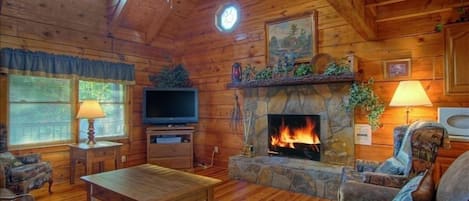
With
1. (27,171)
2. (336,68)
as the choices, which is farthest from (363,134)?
(27,171)

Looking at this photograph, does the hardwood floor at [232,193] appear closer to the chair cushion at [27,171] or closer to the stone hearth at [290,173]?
the stone hearth at [290,173]

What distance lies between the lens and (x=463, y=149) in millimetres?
3049

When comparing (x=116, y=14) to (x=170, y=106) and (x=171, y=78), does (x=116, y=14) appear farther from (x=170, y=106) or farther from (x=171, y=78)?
(x=170, y=106)

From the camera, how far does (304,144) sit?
4.22 m

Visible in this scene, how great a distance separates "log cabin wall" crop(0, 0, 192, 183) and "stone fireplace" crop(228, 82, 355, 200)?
216 centimetres

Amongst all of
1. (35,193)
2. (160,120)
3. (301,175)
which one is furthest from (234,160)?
(35,193)

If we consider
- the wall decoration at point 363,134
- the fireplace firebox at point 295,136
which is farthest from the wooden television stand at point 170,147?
the wall decoration at point 363,134

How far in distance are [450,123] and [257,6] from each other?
3.24 metres

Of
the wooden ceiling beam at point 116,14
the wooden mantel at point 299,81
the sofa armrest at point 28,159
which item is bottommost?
the sofa armrest at point 28,159

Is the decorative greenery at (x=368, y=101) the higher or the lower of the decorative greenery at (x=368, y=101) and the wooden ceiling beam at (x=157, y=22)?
the lower

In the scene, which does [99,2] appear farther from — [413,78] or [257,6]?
[413,78]

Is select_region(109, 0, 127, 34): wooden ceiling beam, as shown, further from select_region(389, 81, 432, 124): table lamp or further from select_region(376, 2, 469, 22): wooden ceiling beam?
select_region(389, 81, 432, 124): table lamp

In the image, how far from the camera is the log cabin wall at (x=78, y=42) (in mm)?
3828

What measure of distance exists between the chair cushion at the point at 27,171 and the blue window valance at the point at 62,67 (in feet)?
4.30
